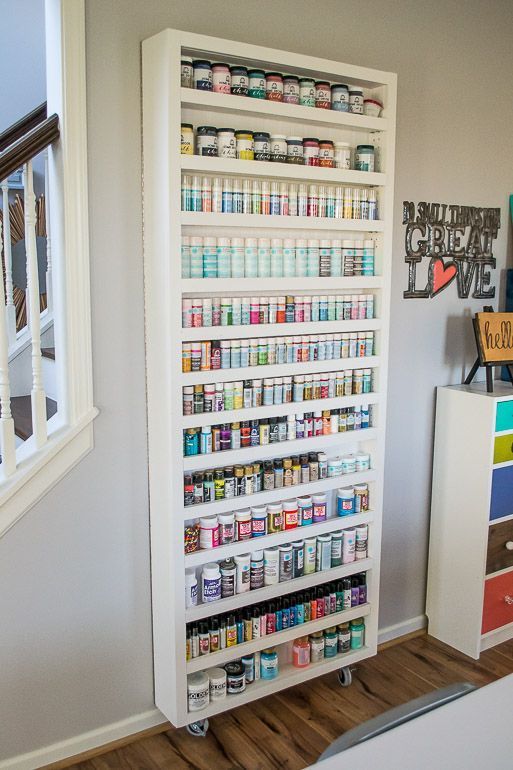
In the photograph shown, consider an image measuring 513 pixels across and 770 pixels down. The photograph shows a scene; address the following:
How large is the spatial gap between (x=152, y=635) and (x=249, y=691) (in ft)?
1.25

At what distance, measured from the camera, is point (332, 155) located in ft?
7.88

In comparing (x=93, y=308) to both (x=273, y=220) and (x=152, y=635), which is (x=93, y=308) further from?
(x=152, y=635)

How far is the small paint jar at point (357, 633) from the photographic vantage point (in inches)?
106

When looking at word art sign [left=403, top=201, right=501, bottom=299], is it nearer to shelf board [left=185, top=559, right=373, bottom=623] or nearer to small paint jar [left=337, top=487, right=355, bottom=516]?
small paint jar [left=337, top=487, right=355, bottom=516]

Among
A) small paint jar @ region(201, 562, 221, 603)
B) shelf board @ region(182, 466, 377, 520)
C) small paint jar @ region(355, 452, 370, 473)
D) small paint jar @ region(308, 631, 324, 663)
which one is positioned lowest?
small paint jar @ region(308, 631, 324, 663)

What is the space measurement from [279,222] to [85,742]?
174 cm

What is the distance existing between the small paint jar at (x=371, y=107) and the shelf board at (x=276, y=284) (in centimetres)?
55

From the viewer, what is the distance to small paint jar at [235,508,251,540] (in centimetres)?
235

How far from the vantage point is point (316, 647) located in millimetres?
2596

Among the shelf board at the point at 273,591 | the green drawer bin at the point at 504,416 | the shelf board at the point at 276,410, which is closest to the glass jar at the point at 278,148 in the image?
the shelf board at the point at 276,410

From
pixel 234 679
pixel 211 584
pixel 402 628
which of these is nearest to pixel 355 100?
pixel 211 584

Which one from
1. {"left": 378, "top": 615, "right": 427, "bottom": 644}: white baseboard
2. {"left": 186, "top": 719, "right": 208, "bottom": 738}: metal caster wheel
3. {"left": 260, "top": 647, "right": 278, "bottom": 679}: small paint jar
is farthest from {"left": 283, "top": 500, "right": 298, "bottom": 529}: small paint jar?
{"left": 378, "top": 615, "right": 427, "bottom": 644}: white baseboard

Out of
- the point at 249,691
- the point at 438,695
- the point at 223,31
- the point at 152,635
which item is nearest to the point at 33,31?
the point at 223,31

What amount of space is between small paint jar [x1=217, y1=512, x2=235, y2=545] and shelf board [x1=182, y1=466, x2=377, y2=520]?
4cm
